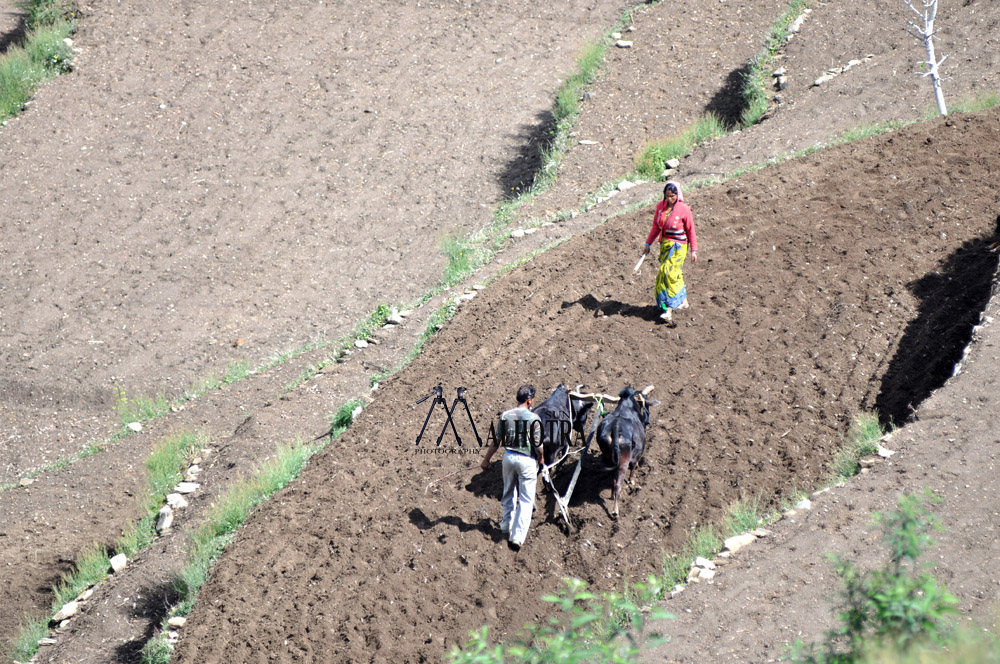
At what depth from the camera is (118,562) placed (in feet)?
32.8

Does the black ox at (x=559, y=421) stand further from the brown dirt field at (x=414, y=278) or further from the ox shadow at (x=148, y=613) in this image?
the ox shadow at (x=148, y=613)

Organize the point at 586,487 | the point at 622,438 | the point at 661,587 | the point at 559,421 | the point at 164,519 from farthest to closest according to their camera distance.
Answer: the point at 164,519 → the point at 586,487 → the point at 559,421 → the point at 622,438 → the point at 661,587

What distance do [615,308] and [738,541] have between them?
3.62m

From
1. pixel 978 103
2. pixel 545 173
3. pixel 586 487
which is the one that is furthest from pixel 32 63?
pixel 978 103

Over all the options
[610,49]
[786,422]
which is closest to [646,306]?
[786,422]

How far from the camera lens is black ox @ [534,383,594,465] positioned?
7.77m

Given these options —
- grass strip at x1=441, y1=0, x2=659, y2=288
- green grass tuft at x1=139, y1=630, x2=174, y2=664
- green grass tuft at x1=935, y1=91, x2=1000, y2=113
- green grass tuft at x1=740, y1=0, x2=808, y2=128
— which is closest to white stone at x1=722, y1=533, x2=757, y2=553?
green grass tuft at x1=139, y1=630, x2=174, y2=664

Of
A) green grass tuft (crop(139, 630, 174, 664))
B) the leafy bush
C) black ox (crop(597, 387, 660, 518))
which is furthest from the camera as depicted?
green grass tuft (crop(139, 630, 174, 664))

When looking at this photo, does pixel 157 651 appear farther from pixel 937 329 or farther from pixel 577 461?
pixel 937 329

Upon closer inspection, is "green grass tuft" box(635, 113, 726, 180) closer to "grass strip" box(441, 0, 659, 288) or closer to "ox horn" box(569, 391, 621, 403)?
"grass strip" box(441, 0, 659, 288)

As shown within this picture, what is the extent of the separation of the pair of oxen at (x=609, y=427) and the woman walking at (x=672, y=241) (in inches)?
59.9

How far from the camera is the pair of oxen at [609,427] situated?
7.66m

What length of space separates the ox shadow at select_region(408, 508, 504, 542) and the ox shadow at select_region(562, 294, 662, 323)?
2941 millimetres

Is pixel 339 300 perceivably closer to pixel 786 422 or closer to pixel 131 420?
pixel 131 420
